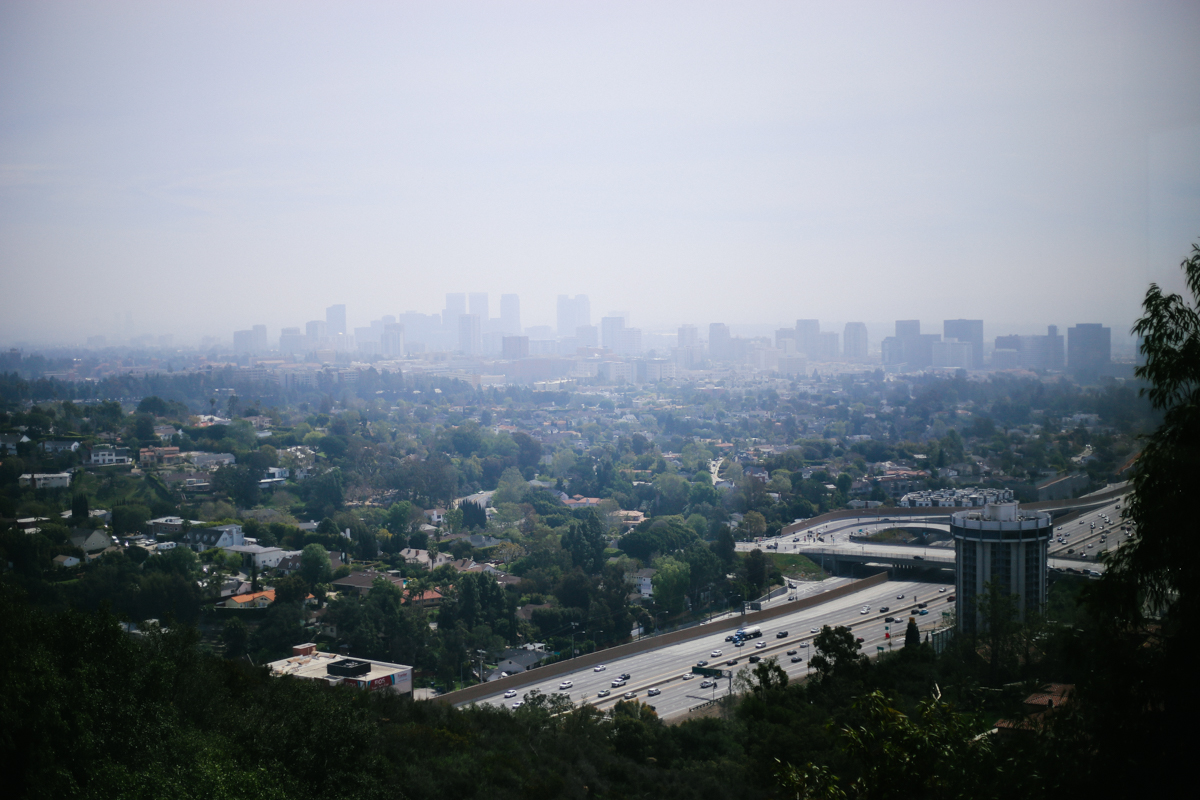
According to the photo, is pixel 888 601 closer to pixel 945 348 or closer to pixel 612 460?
pixel 612 460

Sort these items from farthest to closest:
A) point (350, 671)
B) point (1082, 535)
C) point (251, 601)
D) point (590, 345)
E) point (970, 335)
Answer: point (590, 345) < point (970, 335) < point (251, 601) < point (1082, 535) < point (350, 671)

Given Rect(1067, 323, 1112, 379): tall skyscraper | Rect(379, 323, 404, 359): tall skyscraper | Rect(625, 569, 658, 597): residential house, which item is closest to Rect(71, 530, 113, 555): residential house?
Rect(625, 569, 658, 597): residential house

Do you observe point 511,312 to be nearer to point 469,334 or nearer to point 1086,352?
point 469,334

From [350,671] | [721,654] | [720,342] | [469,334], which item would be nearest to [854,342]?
[720,342]

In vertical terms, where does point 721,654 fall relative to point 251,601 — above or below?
below

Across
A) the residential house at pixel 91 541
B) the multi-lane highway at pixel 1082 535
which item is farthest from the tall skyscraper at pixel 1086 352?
the residential house at pixel 91 541

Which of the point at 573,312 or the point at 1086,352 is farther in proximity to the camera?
the point at 573,312

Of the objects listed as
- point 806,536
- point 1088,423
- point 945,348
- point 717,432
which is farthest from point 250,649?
point 945,348
